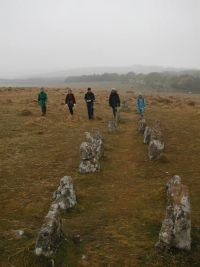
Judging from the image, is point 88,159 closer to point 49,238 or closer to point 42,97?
point 49,238

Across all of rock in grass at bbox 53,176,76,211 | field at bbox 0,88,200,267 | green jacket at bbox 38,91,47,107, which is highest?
green jacket at bbox 38,91,47,107

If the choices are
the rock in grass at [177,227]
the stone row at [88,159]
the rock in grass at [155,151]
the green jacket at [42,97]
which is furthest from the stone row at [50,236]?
the green jacket at [42,97]

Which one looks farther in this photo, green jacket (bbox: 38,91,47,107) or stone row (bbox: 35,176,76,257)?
green jacket (bbox: 38,91,47,107)

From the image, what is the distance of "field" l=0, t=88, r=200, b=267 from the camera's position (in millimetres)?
11852

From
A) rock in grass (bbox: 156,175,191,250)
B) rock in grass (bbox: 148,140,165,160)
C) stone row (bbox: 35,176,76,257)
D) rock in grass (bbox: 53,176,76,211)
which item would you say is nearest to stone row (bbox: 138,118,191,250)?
rock in grass (bbox: 156,175,191,250)

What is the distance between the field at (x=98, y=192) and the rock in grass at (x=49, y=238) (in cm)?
20

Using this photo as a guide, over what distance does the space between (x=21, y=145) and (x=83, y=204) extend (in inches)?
445

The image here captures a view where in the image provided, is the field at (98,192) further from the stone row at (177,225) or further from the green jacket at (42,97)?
the green jacket at (42,97)

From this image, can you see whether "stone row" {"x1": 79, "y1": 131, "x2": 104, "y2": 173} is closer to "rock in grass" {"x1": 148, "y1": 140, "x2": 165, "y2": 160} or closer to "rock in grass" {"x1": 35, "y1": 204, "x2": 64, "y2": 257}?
"rock in grass" {"x1": 148, "y1": 140, "x2": 165, "y2": 160}

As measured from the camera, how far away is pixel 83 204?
15.8 metres

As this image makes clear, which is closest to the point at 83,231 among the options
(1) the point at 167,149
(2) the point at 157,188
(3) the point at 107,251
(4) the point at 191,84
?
(3) the point at 107,251

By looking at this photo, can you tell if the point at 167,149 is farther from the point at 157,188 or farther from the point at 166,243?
the point at 166,243

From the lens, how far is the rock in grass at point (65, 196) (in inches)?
601

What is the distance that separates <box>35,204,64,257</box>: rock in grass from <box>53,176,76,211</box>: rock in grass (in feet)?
10.8
